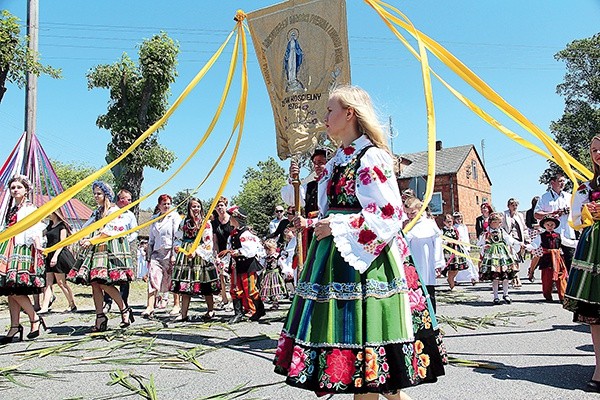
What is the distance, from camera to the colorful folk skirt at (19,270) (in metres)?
5.74

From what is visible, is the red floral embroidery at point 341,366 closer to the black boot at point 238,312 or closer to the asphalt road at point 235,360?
the asphalt road at point 235,360

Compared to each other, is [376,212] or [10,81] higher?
[10,81]

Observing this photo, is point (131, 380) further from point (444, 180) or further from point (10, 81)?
point (444, 180)

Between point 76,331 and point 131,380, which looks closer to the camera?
point 131,380

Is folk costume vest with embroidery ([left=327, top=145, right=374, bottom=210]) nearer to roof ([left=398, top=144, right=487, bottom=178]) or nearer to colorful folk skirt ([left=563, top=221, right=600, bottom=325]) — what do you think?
colorful folk skirt ([left=563, top=221, right=600, bottom=325])

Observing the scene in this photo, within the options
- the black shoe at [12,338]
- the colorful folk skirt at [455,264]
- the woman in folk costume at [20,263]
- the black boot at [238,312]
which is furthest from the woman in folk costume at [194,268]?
the colorful folk skirt at [455,264]

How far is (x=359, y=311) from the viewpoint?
2.44m

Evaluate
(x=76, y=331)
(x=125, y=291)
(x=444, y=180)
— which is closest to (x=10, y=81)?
(x=125, y=291)

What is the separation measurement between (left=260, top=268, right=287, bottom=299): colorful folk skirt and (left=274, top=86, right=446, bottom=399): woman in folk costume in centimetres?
684

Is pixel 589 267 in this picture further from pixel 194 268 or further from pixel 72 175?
pixel 72 175

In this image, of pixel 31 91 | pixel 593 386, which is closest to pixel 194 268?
pixel 593 386

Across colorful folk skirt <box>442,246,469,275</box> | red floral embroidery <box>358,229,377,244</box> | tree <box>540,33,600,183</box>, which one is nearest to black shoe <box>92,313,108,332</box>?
red floral embroidery <box>358,229,377,244</box>

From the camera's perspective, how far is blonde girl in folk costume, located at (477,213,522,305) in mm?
8969

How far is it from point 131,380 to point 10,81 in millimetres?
8920
